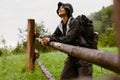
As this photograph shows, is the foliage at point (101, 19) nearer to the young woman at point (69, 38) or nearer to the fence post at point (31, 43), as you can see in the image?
the young woman at point (69, 38)

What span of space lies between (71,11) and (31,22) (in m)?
3.10

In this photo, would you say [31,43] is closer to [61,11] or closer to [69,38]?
[61,11]

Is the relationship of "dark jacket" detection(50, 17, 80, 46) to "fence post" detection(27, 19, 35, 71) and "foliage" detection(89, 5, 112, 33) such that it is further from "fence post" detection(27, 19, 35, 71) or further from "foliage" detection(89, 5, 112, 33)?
"fence post" detection(27, 19, 35, 71)

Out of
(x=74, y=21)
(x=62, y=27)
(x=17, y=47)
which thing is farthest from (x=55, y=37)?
(x=17, y=47)

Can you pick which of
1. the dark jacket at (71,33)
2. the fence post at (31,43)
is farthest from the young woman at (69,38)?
the fence post at (31,43)

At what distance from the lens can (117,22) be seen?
939 millimetres

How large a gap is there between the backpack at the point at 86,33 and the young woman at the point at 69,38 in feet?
0.15

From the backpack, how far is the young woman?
46 mm

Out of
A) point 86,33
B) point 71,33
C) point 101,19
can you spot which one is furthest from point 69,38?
point 101,19

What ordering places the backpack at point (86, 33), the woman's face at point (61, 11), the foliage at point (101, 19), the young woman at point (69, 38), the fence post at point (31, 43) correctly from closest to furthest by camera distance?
the foliage at point (101, 19) < the backpack at point (86, 33) < the young woman at point (69, 38) < the woman's face at point (61, 11) < the fence post at point (31, 43)

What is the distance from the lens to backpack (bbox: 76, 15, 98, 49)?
419 centimetres

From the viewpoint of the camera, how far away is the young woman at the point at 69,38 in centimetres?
431

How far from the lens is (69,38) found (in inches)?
169

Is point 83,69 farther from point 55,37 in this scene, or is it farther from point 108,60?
point 108,60
